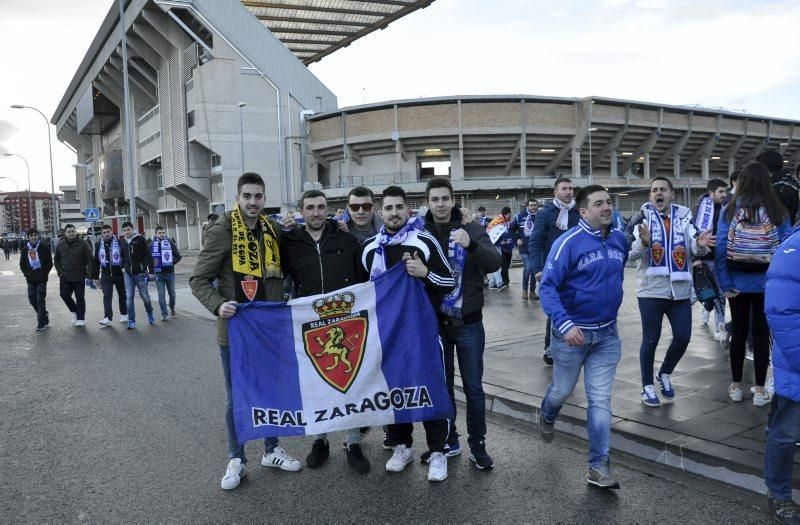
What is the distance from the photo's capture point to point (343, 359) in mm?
4309

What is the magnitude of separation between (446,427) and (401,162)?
4929cm

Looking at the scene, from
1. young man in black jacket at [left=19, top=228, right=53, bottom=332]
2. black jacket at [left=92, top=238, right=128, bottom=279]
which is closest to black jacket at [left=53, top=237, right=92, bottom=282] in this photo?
black jacket at [left=92, top=238, right=128, bottom=279]

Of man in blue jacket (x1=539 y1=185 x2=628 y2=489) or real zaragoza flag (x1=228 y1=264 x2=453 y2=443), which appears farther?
real zaragoza flag (x1=228 y1=264 x2=453 y2=443)

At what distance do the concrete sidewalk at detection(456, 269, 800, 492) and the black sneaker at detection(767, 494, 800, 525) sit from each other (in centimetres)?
43

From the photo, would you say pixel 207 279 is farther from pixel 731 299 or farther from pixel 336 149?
pixel 336 149

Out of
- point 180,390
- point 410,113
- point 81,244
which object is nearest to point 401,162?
point 410,113

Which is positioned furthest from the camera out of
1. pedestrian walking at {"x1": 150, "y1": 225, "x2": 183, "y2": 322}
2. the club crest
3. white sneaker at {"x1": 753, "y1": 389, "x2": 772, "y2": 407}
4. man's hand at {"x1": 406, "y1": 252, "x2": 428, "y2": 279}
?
pedestrian walking at {"x1": 150, "y1": 225, "x2": 183, "y2": 322}

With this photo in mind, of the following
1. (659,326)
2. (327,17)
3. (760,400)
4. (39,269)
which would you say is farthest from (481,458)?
(327,17)

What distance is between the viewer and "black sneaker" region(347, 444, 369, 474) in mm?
4355

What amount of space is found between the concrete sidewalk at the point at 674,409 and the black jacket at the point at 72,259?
8.68 meters

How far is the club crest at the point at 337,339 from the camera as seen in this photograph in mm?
4285

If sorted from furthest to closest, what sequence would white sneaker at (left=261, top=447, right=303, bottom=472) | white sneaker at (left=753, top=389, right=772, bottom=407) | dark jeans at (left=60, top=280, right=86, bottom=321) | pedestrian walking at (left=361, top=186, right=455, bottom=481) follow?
dark jeans at (left=60, top=280, right=86, bottom=321) < white sneaker at (left=753, top=389, right=772, bottom=407) < white sneaker at (left=261, top=447, right=303, bottom=472) < pedestrian walking at (left=361, top=186, right=455, bottom=481)

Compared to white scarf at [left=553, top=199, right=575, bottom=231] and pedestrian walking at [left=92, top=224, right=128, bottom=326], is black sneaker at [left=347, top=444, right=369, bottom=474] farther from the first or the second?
pedestrian walking at [left=92, top=224, right=128, bottom=326]

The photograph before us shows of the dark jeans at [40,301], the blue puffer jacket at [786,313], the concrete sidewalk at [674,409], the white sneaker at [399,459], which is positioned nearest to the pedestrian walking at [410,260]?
the white sneaker at [399,459]
